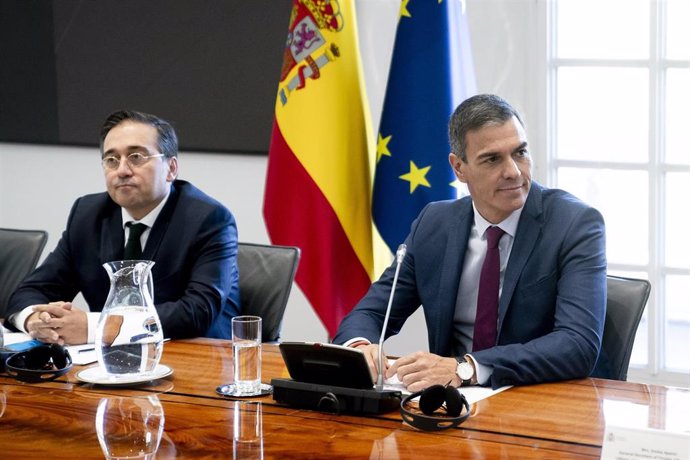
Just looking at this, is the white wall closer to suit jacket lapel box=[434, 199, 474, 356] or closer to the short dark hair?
the short dark hair

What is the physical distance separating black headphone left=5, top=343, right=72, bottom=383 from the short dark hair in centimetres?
88

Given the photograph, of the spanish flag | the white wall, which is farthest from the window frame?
the spanish flag

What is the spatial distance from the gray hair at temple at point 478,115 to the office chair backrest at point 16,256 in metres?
1.52

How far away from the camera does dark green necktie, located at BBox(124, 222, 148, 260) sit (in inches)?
118

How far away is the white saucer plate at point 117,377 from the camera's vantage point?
7.22 feet

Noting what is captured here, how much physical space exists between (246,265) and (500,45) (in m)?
1.50

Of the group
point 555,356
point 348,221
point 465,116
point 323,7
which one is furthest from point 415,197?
point 555,356

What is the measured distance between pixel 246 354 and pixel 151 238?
0.99 meters

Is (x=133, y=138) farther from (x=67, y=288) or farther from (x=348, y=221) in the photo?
(x=348, y=221)

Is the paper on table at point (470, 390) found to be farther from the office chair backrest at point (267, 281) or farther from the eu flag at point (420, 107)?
the eu flag at point (420, 107)

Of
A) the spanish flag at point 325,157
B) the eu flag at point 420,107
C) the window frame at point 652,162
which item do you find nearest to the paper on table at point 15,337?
the spanish flag at point 325,157

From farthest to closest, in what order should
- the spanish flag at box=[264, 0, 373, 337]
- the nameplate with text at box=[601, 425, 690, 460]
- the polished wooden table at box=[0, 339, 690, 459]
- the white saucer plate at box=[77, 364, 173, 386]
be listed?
the spanish flag at box=[264, 0, 373, 337] → the white saucer plate at box=[77, 364, 173, 386] → the polished wooden table at box=[0, 339, 690, 459] → the nameplate with text at box=[601, 425, 690, 460]

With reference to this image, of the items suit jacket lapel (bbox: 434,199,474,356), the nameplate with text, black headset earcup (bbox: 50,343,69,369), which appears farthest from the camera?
suit jacket lapel (bbox: 434,199,474,356)

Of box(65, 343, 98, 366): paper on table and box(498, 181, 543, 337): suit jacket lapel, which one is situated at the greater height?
box(498, 181, 543, 337): suit jacket lapel
